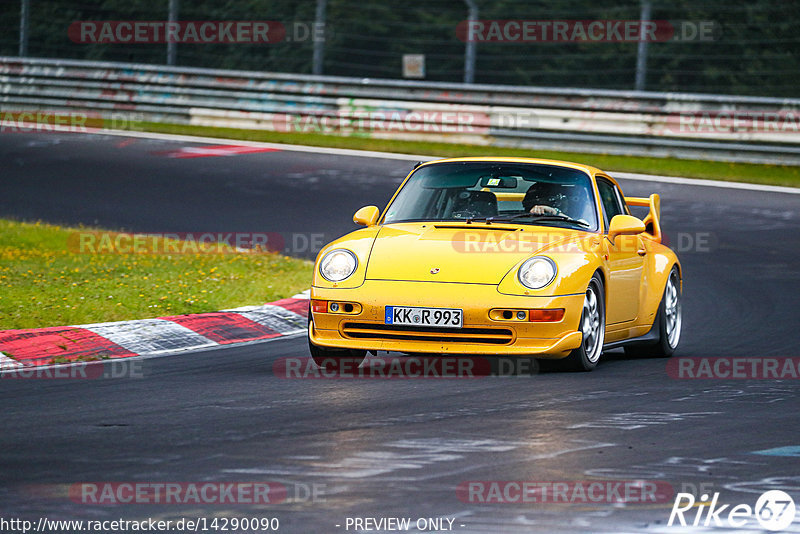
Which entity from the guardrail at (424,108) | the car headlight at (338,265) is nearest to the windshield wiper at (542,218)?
the car headlight at (338,265)

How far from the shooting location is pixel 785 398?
288 inches

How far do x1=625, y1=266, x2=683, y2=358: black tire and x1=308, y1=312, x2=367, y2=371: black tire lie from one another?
222 cm

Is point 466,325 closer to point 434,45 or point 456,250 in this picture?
point 456,250

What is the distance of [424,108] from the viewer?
Result: 21000 mm

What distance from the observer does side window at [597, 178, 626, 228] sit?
30.2 feet

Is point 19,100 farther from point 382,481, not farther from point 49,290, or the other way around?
point 382,481

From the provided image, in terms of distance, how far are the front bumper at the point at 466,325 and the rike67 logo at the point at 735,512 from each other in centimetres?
280

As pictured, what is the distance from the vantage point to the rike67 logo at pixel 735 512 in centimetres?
465

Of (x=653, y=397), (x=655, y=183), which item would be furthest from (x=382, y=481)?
(x=655, y=183)

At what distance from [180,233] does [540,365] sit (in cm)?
702

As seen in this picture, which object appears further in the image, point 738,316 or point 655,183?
point 655,183

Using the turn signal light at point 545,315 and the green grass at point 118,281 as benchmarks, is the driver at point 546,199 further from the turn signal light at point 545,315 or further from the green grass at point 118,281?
the green grass at point 118,281

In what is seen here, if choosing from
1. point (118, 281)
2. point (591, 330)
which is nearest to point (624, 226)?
point (591, 330)

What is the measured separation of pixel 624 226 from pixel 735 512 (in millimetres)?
4022
